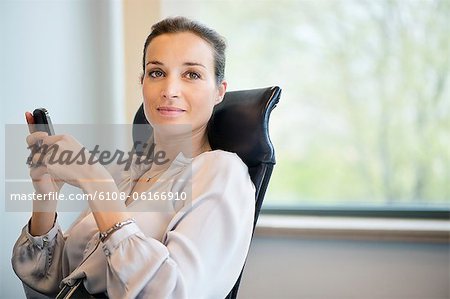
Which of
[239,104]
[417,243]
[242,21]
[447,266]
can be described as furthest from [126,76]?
[447,266]

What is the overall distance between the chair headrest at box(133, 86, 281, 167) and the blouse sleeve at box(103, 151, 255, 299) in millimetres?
73

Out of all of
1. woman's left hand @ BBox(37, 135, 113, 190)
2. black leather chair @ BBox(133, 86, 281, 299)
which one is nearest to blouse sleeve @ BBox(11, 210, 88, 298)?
woman's left hand @ BBox(37, 135, 113, 190)

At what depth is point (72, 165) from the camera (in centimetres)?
119

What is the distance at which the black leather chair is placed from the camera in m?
1.31

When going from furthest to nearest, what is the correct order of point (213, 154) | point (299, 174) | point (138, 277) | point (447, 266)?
point (299, 174) → point (447, 266) → point (213, 154) → point (138, 277)

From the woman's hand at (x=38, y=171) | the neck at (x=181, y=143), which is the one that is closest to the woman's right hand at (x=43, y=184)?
the woman's hand at (x=38, y=171)

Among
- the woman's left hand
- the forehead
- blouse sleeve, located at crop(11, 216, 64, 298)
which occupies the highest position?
the forehead

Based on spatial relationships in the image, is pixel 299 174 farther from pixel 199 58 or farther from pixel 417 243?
pixel 199 58

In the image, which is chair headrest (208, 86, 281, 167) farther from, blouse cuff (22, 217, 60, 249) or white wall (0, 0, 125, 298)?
white wall (0, 0, 125, 298)

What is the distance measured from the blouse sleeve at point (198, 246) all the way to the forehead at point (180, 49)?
0.25m

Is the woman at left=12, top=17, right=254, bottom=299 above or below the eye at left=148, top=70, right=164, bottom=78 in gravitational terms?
below

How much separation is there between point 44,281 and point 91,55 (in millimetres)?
999

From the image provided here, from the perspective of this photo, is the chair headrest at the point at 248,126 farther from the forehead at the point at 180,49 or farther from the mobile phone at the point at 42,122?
the mobile phone at the point at 42,122

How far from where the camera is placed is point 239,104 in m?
1.40
